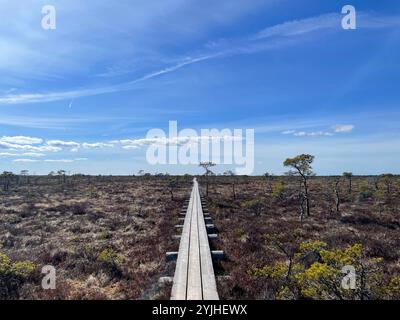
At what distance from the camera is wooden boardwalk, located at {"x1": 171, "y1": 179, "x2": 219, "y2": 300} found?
11.2m

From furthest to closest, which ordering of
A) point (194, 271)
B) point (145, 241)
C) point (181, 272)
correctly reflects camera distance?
1. point (145, 241)
2. point (194, 271)
3. point (181, 272)

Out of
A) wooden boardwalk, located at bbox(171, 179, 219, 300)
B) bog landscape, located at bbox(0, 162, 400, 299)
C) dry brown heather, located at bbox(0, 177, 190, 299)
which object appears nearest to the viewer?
bog landscape, located at bbox(0, 162, 400, 299)

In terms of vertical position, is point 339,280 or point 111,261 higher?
point 339,280

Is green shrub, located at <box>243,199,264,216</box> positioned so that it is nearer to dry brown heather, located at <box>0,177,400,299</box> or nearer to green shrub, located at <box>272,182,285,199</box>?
dry brown heather, located at <box>0,177,400,299</box>

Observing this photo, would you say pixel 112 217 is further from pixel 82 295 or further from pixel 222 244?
pixel 82 295

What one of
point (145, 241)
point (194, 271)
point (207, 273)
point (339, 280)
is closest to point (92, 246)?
point (145, 241)

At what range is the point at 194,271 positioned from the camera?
1362 cm

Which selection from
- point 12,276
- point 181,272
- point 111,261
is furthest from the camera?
point 111,261

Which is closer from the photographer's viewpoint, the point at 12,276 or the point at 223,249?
the point at 12,276

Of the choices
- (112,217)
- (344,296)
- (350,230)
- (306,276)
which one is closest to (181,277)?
(306,276)

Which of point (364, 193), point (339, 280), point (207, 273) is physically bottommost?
point (207, 273)

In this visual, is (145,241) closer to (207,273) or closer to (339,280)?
(207,273)

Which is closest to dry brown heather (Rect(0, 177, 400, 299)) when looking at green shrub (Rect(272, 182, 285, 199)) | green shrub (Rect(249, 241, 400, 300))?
green shrub (Rect(249, 241, 400, 300))

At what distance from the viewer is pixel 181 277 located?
1282 cm
